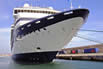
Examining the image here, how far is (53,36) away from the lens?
698 inches

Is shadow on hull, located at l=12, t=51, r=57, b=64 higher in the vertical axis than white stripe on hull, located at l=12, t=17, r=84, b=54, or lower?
lower

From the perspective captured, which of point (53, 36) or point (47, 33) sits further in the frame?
point (53, 36)

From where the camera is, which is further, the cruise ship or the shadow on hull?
the shadow on hull

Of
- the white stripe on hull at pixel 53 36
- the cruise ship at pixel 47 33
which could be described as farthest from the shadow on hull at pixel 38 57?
the white stripe on hull at pixel 53 36

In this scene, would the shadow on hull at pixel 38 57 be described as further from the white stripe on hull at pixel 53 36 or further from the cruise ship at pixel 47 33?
the white stripe on hull at pixel 53 36

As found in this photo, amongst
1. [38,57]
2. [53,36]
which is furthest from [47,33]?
[38,57]

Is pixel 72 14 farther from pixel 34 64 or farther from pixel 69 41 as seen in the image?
pixel 34 64

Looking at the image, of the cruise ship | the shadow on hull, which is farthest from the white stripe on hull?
the shadow on hull

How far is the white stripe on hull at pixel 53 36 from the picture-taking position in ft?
56.4

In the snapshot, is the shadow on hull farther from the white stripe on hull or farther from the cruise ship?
the white stripe on hull

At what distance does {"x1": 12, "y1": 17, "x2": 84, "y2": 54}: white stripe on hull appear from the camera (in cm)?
1720

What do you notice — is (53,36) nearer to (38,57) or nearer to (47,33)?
(47,33)

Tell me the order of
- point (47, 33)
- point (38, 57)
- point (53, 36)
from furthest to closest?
point (38, 57) → point (53, 36) → point (47, 33)

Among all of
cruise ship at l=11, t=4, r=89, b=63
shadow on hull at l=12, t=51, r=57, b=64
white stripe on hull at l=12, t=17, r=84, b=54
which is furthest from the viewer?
shadow on hull at l=12, t=51, r=57, b=64
